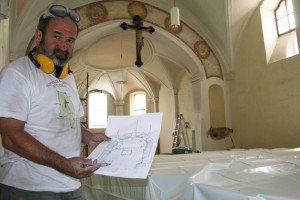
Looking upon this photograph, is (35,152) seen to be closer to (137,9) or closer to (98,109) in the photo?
(137,9)

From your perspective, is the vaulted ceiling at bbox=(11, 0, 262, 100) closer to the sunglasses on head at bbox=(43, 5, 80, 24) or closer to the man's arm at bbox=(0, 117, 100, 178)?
the sunglasses on head at bbox=(43, 5, 80, 24)

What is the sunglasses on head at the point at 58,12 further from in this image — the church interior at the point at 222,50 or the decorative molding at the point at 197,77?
the decorative molding at the point at 197,77

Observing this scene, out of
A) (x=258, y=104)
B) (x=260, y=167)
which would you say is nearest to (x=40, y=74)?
(x=260, y=167)

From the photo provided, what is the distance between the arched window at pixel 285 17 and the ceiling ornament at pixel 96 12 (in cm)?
524

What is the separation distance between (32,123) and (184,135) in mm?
10599

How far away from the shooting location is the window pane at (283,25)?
308 inches

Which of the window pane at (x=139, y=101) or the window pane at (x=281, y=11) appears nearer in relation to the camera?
the window pane at (x=281, y=11)

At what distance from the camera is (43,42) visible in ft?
5.16

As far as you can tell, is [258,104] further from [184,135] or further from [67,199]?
[67,199]

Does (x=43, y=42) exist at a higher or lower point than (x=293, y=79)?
lower

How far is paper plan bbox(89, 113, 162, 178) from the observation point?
1354mm

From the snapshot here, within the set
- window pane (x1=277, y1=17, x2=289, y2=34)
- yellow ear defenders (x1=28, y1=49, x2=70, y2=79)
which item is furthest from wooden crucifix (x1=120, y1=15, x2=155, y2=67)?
yellow ear defenders (x1=28, y1=49, x2=70, y2=79)

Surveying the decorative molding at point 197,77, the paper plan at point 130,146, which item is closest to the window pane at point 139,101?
the decorative molding at point 197,77

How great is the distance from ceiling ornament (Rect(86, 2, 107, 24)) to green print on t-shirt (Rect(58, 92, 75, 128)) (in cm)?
683
